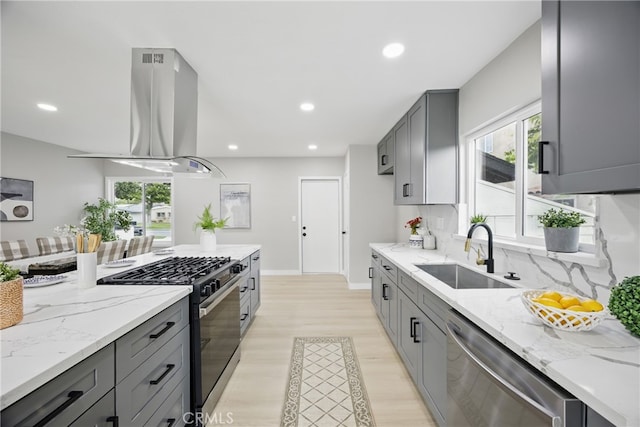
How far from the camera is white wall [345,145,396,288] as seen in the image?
4754mm

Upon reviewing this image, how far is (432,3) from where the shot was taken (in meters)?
1.51

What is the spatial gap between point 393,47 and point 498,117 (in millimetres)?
937

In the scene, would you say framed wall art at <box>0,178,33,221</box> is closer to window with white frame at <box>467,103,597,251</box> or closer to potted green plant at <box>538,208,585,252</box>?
window with white frame at <box>467,103,597,251</box>

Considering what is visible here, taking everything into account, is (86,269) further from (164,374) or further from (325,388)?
(325,388)

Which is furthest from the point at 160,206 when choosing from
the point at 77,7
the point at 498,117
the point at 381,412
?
the point at 498,117

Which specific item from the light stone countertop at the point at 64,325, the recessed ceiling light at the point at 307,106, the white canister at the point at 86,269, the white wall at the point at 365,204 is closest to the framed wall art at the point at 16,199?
the light stone countertop at the point at 64,325

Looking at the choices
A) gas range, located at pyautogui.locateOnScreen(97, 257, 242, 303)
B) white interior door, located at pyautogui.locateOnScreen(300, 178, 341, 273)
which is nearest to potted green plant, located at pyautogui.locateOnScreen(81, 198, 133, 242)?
white interior door, located at pyautogui.locateOnScreen(300, 178, 341, 273)

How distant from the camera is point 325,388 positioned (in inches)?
83.7

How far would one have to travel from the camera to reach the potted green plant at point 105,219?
5391mm

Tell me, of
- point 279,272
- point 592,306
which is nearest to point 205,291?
point 592,306

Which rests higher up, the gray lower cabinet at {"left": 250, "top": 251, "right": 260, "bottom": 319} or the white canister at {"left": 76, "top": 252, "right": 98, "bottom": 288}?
the white canister at {"left": 76, "top": 252, "right": 98, "bottom": 288}

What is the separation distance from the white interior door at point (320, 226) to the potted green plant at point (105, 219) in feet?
12.5

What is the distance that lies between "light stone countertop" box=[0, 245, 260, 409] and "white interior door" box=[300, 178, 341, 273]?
4252 millimetres

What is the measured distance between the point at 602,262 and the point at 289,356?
2352mm
